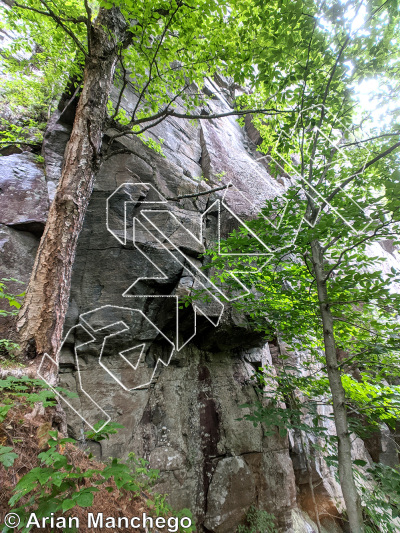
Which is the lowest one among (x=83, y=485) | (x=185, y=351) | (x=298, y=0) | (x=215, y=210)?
(x=83, y=485)

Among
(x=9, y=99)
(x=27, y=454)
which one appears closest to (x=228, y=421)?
(x=27, y=454)

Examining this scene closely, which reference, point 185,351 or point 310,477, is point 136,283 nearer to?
point 185,351

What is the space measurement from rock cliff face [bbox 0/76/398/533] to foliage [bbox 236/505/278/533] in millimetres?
109

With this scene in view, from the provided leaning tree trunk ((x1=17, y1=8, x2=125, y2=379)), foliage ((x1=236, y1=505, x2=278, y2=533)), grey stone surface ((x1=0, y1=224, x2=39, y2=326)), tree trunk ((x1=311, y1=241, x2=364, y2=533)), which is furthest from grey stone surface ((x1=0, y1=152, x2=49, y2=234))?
foliage ((x1=236, y1=505, x2=278, y2=533))

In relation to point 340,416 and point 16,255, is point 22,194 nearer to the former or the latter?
point 16,255

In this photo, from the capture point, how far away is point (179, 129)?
8578 mm

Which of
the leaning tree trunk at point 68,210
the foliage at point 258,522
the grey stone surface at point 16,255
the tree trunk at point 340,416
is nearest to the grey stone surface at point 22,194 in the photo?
the grey stone surface at point 16,255

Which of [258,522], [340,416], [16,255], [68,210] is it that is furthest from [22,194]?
[258,522]

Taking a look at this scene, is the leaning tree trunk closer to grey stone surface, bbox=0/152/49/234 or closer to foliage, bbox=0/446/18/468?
foliage, bbox=0/446/18/468

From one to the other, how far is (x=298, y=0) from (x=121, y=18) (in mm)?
3052

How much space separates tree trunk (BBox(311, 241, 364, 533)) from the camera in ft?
8.63

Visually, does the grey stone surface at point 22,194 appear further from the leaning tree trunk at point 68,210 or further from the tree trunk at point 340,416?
the tree trunk at point 340,416

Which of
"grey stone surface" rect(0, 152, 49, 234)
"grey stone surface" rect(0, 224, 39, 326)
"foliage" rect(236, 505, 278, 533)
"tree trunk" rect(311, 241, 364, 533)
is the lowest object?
"foliage" rect(236, 505, 278, 533)

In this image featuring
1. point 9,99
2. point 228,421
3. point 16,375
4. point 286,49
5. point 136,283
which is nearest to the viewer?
point 16,375
